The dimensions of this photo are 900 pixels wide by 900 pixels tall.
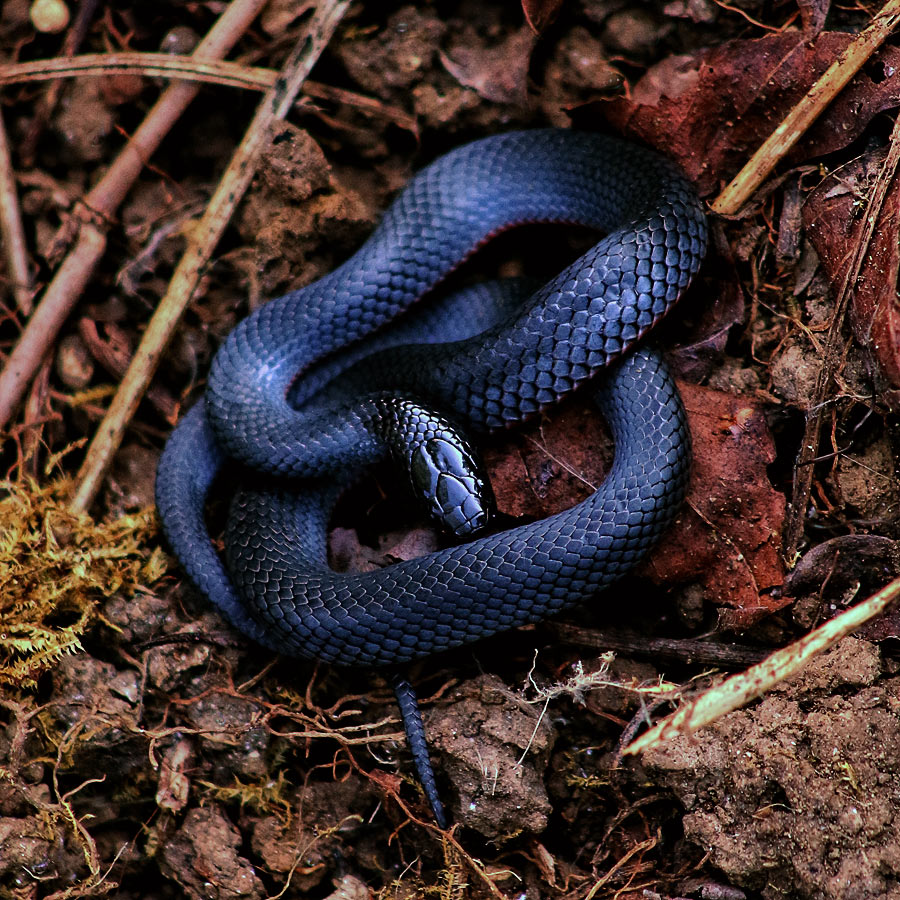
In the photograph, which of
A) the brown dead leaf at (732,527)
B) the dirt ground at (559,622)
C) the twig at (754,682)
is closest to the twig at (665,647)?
the dirt ground at (559,622)

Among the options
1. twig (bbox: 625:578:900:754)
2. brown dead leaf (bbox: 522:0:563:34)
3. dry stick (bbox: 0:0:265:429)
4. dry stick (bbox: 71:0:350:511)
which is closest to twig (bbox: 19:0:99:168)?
dry stick (bbox: 0:0:265:429)

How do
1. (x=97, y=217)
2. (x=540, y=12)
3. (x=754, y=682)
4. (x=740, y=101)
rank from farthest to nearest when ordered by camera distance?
(x=97, y=217) → (x=540, y=12) → (x=740, y=101) → (x=754, y=682)

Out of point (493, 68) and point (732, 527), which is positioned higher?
point (493, 68)

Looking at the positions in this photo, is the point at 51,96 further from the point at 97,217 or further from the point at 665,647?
the point at 665,647

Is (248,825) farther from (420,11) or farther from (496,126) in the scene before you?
(420,11)

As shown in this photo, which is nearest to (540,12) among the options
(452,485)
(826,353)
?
(826,353)

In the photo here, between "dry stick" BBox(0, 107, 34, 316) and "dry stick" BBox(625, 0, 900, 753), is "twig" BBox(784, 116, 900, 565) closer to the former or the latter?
"dry stick" BBox(625, 0, 900, 753)

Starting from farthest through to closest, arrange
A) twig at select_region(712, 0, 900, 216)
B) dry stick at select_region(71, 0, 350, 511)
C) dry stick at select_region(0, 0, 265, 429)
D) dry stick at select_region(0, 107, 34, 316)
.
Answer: dry stick at select_region(0, 107, 34, 316) < dry stick at select_region(0, 0, 265, 429) < dry stick at select_region(71, 0, 350, 511) < twig at select_region(712, 0, 900, 216)
